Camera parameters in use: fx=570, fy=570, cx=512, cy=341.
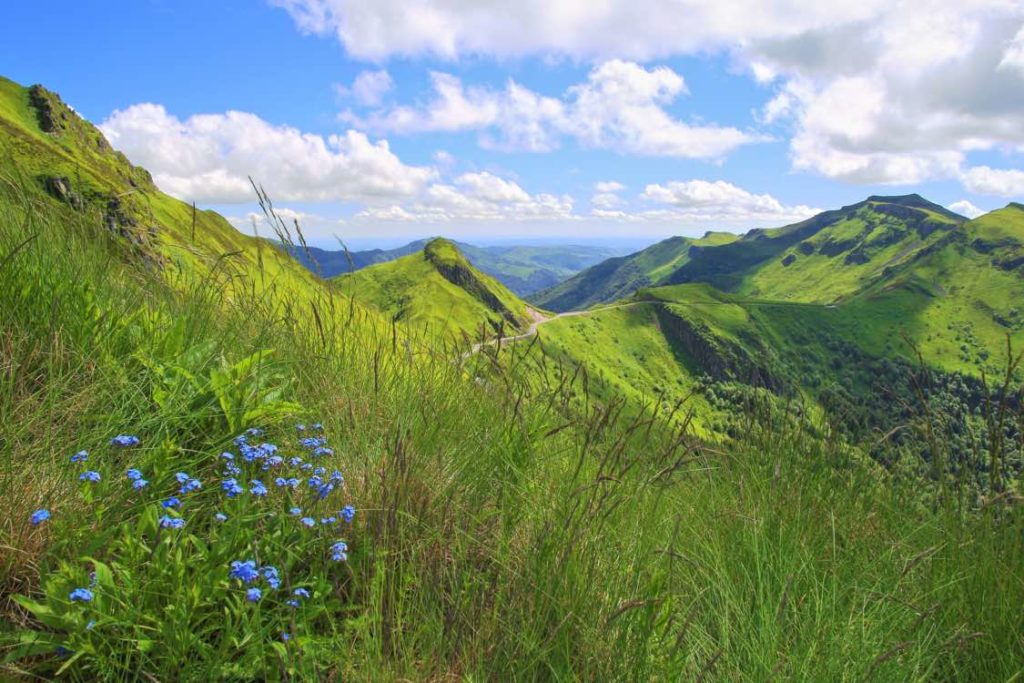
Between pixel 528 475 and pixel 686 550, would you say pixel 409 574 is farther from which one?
pixel 686 550

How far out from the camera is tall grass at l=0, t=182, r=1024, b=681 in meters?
2.36

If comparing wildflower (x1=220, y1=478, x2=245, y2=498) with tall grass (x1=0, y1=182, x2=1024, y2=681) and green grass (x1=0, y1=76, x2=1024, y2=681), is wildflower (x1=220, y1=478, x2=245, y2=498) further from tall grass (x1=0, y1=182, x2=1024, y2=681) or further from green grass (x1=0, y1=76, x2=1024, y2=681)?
tall grass (x1=0, y1=182, x2=1024, y2=681)

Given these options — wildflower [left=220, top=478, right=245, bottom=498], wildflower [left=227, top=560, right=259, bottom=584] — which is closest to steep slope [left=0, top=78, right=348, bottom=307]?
wildflower [left=220, top=478, right=245, bottom=498]

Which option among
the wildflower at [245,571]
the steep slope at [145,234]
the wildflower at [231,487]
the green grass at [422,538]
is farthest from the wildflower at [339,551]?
the steep slope at [145,234]

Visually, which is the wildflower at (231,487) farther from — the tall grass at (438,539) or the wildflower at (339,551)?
the wildflower at (339,551)

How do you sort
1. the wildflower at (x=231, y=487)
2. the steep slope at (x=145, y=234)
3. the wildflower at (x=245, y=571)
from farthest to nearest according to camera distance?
the steep slope at (x=145, y=234) < the wildflower at (x=231, y=487) < the wildflower at (x=245, y=571)

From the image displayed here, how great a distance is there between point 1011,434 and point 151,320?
23.4 feet

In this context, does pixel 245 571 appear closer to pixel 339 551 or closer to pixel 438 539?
pixel 339 551

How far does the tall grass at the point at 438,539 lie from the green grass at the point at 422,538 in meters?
0.02

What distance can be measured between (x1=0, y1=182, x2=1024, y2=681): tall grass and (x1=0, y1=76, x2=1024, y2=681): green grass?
21 mm

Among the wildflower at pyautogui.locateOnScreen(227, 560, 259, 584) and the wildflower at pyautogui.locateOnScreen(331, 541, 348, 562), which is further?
the wildflower at pyautogui.locateOnScreen(331, 541, 348, 562)

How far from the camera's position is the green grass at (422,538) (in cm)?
235

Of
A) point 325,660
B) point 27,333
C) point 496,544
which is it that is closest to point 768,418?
point 496,544

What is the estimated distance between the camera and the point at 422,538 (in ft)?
10.1
